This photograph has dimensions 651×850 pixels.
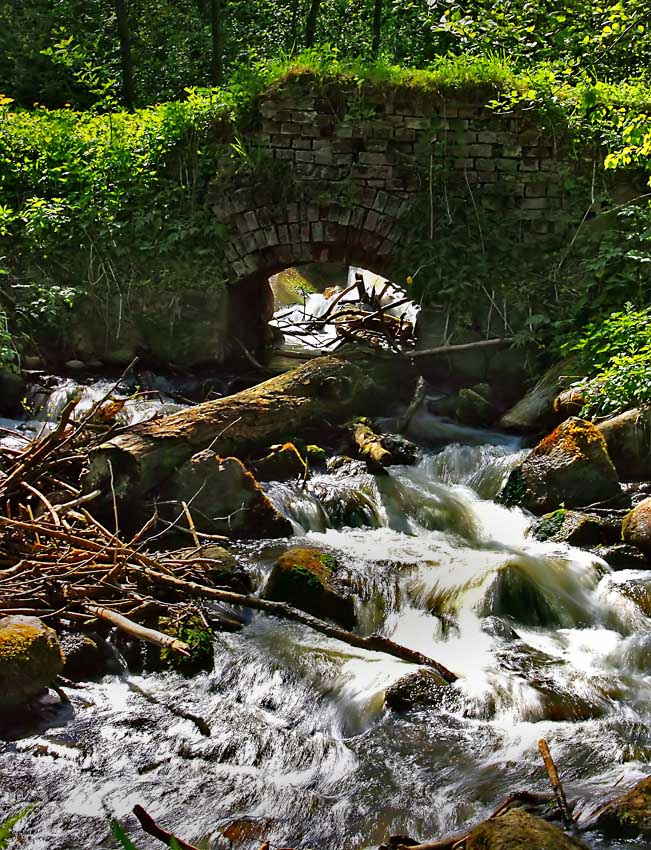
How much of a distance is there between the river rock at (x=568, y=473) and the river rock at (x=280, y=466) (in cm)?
174

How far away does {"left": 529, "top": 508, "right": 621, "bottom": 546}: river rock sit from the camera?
6383mm

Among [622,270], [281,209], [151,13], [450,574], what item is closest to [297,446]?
[450,574]

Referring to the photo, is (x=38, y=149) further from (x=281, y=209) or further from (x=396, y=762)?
(x=396, y=762)

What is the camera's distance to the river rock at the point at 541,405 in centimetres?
842

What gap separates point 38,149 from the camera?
436 inches

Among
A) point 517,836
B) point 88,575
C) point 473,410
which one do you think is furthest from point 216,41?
point 517,836

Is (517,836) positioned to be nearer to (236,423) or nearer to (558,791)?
(558,791)

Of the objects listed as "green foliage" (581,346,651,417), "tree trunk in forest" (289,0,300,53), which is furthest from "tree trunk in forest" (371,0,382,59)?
"green foliage" (581,346,651,417)

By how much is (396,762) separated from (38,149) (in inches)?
366

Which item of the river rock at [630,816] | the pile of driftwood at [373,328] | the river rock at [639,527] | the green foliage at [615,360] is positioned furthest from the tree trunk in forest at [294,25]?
the river rock at [630,816]

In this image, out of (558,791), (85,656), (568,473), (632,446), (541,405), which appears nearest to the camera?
(558,791)

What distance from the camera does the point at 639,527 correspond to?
20.1 feet

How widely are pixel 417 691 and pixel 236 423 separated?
10.9ft

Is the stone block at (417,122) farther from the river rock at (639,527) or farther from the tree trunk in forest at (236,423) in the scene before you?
the river rock at (639,527)
